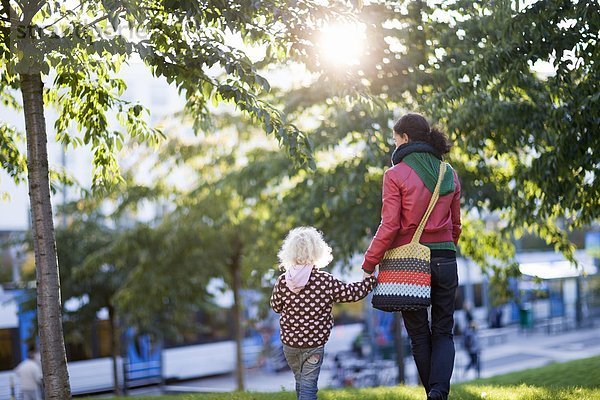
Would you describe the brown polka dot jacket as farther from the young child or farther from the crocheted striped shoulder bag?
the crocheted striped shoulder bag

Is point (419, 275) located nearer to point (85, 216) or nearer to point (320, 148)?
point (320, 148)

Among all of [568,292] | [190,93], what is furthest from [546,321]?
[190,93]

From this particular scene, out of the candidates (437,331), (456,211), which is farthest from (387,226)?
(437,331)

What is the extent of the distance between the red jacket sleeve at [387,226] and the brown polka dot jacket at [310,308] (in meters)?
0.39

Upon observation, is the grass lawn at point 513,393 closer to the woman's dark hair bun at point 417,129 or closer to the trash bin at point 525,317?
the woman's dark hair bun at point 417,129

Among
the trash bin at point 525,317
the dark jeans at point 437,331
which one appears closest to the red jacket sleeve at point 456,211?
the dark jeans at point 437,331

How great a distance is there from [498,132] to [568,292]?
34779mm

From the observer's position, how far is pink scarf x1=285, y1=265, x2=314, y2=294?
5.11 m

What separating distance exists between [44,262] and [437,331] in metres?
2.88

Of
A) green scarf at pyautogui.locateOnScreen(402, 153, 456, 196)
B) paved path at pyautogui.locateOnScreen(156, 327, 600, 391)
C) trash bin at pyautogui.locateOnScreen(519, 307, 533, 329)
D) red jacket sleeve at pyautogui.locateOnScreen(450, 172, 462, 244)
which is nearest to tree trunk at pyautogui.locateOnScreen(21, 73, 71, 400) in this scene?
green scarf at pyautogui.locateOnScreen(402, 153, 456, 196)

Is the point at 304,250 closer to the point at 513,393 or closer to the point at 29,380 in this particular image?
the point at 513,393

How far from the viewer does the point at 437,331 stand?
16.3ft

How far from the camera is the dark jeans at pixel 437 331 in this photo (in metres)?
4.89

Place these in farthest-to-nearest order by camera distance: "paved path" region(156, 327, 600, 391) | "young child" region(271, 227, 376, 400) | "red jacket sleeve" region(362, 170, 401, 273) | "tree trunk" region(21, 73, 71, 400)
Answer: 1. "paved path" region(156, 327, 600, 391)
2. "tree trunk" region(21, 73, 71, 400)
3. "young child" region(271, 227, 376, 400)
4. "red jacket sleeve" region(362, 170, 401, 273)
